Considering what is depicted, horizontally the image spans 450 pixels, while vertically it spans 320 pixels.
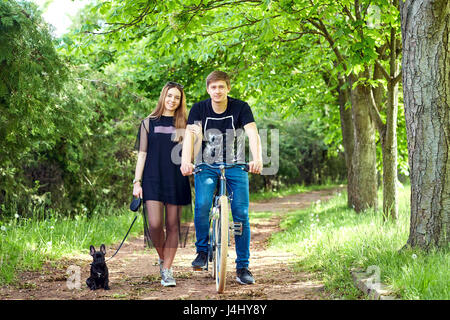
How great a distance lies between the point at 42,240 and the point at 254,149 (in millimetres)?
Result: 3648

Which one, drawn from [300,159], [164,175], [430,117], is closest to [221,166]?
[164,175]

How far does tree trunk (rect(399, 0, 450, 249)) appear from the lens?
459cm

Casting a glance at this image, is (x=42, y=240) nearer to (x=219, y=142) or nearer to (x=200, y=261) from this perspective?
(x=200, y=261)

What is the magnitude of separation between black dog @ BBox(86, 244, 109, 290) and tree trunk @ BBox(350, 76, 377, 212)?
19.7ft

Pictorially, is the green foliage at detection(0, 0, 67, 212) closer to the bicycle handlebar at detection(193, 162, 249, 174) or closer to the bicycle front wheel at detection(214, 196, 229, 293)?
the bicycle handlebar at detection(193, 162, 249, 174)

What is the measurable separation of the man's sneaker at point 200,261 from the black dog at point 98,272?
0.90 metres

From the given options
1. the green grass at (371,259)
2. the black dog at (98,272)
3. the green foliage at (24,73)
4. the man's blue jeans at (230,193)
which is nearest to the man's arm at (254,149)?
the man's blue jeans at (230,193)

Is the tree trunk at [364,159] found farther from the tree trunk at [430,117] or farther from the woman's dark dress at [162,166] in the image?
the woman's dark dress at [162,166]

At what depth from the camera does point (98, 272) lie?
491 centimetres

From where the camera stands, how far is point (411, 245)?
479 centimetres

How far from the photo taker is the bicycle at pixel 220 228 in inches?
177

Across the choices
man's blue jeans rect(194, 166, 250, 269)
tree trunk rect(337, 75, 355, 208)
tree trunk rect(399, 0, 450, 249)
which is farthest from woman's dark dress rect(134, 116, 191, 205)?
tree trunk rect(337, 75, 355, 208)
